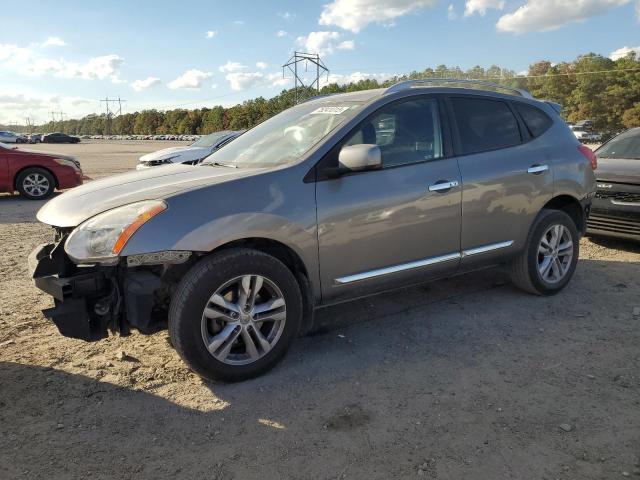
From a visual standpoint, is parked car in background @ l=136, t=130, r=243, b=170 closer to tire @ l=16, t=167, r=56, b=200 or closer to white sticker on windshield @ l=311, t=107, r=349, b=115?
tire @ l=16, t=167, r=56, b=200

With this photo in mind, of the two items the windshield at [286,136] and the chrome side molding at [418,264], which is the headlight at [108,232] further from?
the chrome side molding at [418,264]

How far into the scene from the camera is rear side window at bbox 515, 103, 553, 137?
4.64 m

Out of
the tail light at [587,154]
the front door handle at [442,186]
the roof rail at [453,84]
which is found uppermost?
the roof rail at [453,84]

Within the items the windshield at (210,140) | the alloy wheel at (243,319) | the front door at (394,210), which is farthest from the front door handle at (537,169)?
the windshield at (210,140)

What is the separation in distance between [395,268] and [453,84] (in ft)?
5.72

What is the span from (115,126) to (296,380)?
175 meters

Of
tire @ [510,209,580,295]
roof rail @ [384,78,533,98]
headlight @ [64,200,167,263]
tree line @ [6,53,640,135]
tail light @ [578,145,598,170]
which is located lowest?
tire @ [510,209,580,295]

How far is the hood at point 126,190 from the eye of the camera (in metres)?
3.12

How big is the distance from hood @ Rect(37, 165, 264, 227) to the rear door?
68.2 inches

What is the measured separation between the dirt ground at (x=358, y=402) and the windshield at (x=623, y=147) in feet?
10.9

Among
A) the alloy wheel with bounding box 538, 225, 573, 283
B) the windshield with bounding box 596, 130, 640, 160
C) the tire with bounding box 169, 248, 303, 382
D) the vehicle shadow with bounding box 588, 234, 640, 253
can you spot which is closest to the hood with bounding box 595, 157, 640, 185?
the windshield with bounding box 596, 130, 640, 160

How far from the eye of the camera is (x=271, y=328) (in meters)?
3.29

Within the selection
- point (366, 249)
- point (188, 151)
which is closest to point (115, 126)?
point (188, 151)

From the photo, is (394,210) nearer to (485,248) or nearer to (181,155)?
(485,248)
